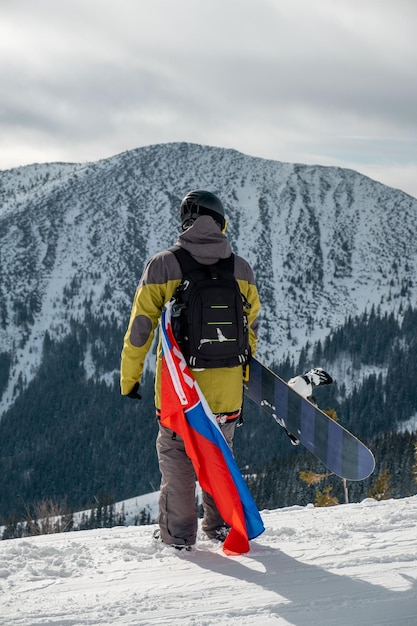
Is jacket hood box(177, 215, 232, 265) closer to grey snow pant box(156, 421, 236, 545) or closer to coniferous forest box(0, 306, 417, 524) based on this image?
grey snow pant box(156, 421, 236, 545)

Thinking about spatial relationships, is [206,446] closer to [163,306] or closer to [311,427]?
[163,306]

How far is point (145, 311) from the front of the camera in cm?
499

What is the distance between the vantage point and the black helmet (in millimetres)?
5191

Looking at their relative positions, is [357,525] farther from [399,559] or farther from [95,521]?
[95,521]

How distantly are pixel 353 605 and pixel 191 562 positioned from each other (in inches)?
55.1

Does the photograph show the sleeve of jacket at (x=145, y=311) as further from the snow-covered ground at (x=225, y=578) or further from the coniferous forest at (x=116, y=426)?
the coniferous forest at (x=116, y=426)

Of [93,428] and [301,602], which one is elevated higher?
[301,602]

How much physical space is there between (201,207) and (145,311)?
1002mm

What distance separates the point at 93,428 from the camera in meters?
174

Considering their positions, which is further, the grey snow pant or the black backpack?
the grey snow pant

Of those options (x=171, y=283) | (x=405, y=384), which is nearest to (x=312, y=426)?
(x=171, y=283)

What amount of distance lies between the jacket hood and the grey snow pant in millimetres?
1452

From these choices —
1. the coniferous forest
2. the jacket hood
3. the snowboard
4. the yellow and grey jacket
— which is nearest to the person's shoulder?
the yellow and grey jacket

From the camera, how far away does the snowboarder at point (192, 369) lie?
495cm
